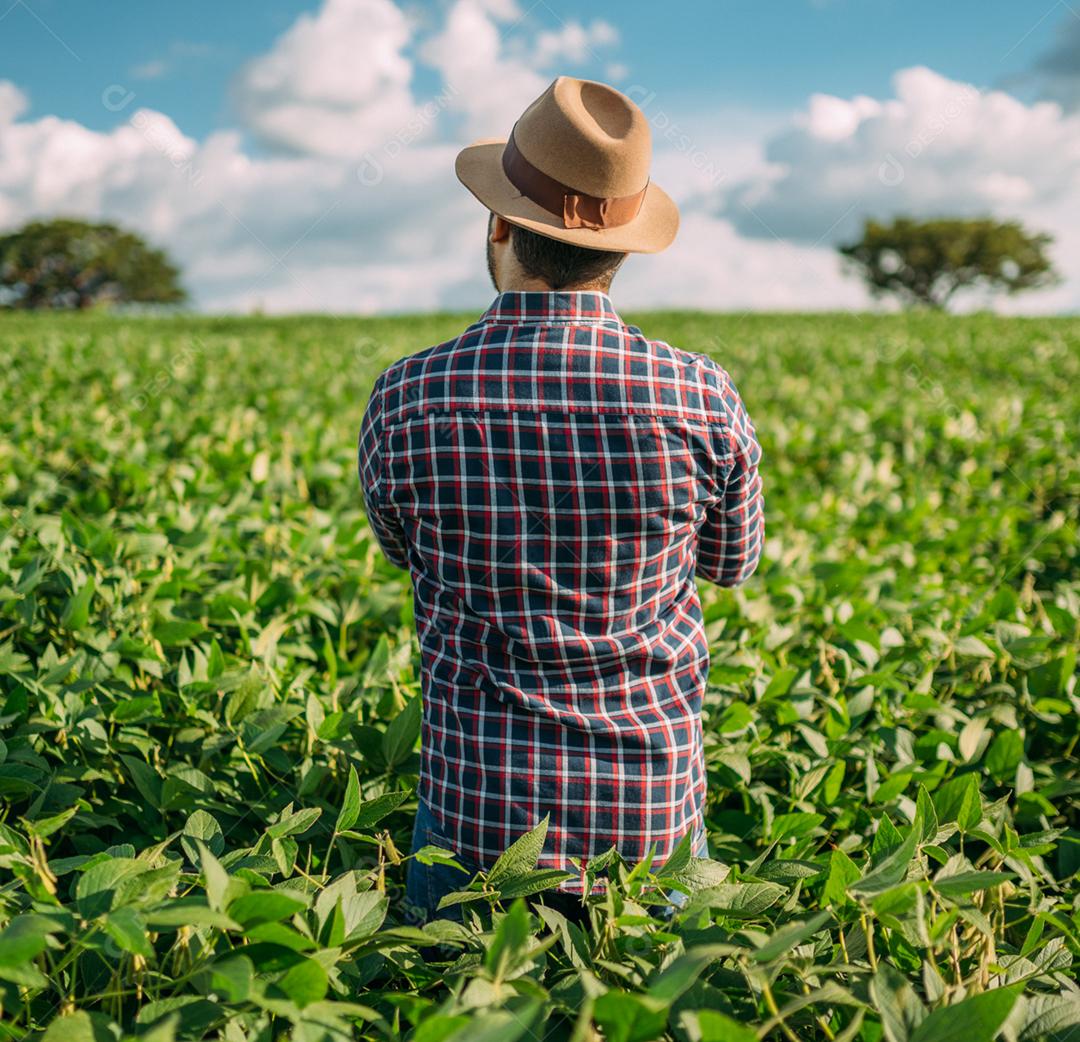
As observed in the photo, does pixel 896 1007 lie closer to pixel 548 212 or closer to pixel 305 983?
pixel 305 983

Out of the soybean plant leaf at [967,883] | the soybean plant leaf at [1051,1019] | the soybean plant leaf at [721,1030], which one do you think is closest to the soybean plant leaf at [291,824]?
the soybean plant leaf at [721,1030]

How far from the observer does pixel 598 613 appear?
1.61 m

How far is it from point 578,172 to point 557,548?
26.5 inches

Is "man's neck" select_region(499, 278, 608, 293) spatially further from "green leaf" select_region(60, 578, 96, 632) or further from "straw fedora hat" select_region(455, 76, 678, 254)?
"green leaf" select_region(60, 578, 96, 632)

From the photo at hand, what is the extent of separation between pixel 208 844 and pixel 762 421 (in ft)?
20.9

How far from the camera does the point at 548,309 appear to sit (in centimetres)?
161

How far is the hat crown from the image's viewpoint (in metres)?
1.61

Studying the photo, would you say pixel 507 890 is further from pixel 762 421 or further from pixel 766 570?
pixel 762 421

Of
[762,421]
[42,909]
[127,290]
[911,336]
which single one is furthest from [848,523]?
[127,290]

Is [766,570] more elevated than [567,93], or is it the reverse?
[567,93]

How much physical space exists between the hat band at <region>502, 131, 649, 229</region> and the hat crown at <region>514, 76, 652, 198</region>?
11mm

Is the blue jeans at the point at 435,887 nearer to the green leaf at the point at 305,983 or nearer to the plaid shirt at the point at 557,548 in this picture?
the plaid shirt at the point at 557,548

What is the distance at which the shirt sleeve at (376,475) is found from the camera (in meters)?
1.70

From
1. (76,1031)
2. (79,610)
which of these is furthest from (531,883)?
(79,610)
